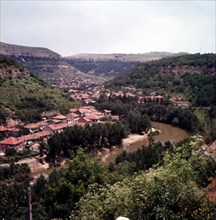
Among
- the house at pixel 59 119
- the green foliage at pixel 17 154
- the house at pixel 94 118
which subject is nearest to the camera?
the green foliage at pixel 17 154

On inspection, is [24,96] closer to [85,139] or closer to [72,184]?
[85,139]

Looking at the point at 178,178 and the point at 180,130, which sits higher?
the point at 178,178

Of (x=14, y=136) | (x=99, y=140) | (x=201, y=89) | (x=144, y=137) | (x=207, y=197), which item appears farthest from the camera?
(x=201, y=89)

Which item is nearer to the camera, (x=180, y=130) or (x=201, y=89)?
(x=180, y=130)

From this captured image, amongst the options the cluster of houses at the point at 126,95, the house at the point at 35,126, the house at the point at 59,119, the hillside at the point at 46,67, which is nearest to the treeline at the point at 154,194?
the house at the point at 35,126

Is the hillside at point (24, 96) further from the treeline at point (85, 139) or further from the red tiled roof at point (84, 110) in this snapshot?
the treeline at point (85, 139)

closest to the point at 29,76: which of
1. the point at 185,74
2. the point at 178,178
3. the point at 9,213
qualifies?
the point at 185,74

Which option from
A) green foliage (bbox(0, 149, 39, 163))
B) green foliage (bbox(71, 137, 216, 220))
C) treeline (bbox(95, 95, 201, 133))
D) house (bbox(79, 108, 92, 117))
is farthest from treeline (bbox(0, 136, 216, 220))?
house (bbox(79, 108, 92, 117))

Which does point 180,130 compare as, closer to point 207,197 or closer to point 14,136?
point 14,136
